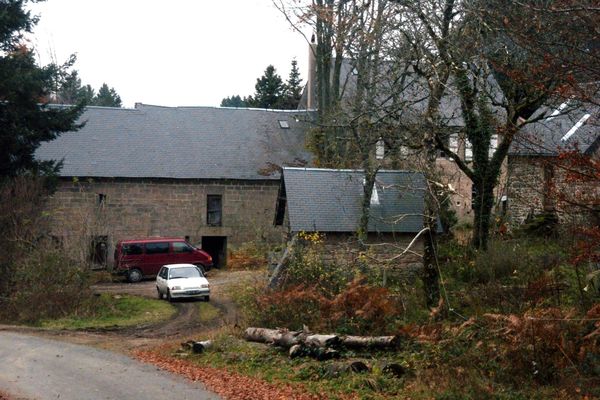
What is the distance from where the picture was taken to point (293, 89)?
62594mm

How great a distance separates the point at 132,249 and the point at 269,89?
27.4 metres

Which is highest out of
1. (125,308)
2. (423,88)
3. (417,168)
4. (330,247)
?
(423,88)

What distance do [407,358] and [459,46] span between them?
831 centimetres

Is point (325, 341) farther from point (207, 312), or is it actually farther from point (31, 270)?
point (31, 270)

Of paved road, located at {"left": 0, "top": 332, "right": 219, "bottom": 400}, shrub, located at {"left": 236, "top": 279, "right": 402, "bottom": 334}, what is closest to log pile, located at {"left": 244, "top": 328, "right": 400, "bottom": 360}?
shrub, located at {"left": 236, "top": 279, "right": 402, "bottom": 334}

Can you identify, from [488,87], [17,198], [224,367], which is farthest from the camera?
[17,198]

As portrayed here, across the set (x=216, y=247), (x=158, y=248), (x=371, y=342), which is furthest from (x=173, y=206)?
(x=371, y=342)

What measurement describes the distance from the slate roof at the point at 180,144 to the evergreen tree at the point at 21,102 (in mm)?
9493

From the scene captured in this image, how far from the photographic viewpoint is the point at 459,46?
19.6 m

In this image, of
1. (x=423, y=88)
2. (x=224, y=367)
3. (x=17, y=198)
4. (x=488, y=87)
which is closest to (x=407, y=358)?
(x=224, y=367)

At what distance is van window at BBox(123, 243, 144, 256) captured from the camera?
3697 centimetres

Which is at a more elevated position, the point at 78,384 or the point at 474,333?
the point at 474,333

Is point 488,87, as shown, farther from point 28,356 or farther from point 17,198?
point 17,198

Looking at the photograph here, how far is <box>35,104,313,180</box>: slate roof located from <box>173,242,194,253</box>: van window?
511 cm
